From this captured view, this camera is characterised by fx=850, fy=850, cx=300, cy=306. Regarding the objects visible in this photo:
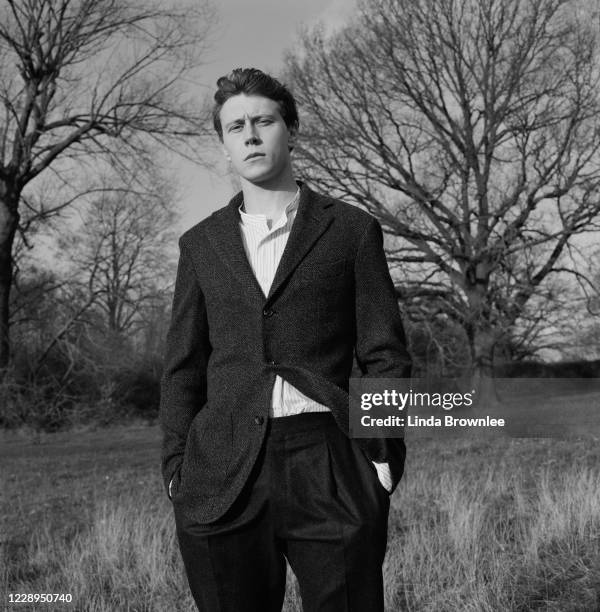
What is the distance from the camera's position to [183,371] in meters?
2.32

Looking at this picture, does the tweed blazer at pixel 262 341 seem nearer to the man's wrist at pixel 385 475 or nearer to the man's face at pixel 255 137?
the man's wrist at pixel 385 475

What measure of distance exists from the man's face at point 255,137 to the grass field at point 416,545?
2.54 meters

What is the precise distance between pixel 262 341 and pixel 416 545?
3.19 metres

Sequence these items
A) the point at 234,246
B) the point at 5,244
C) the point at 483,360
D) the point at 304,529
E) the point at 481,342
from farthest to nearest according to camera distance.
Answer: the point at 483,360, the point at 481,342, the point at 5,244, the point at 234,246, the point at 304,529

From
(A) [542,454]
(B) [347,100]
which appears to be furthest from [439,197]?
(A) [542,454]

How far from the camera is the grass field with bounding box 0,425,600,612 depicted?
432cm

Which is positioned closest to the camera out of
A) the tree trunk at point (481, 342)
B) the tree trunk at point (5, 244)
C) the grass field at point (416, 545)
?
the grass field at point (416, 545)

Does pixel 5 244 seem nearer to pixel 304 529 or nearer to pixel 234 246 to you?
pixel 234 246

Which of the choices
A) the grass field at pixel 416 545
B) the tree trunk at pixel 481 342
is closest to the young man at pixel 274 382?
the grass field at pixel 416 545

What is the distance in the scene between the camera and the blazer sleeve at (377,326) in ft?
7.06

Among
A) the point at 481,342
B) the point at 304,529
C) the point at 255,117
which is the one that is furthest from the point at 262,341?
the point at 481,342

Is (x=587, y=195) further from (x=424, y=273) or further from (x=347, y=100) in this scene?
(x=347, y=100)

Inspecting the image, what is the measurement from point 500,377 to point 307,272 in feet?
66.9

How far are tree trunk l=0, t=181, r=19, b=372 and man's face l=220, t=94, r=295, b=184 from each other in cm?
1454
